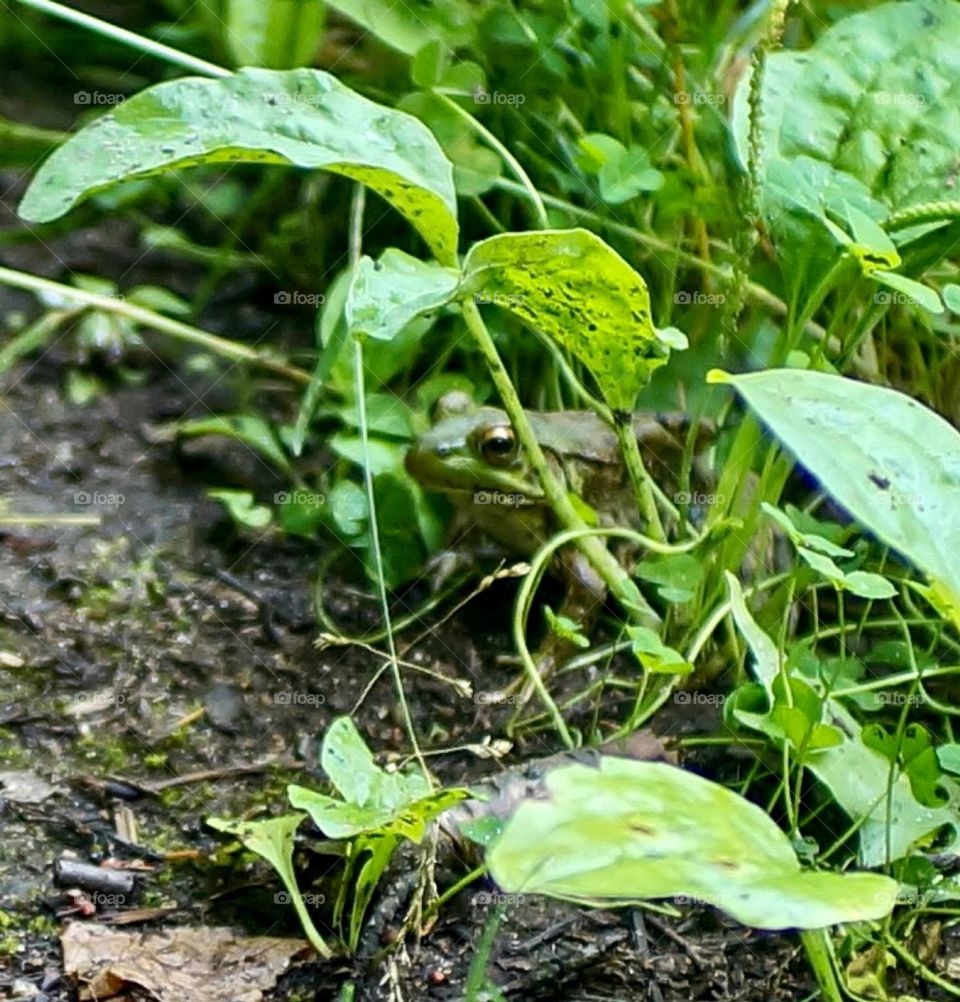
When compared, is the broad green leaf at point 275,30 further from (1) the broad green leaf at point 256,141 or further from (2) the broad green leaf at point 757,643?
(2) the broad green leaf at point 757,643

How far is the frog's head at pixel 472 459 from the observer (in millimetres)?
1691

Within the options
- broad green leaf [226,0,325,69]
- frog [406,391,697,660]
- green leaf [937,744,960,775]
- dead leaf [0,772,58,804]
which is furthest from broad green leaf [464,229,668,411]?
broad green leaf [226,0,325,69]

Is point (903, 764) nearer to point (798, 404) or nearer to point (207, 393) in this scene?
point (798, 404)

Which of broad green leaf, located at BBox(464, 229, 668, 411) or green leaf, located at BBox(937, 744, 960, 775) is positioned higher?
broad green leaf, located at BBox(464, 229, 668, 411)

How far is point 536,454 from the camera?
1.41 meters

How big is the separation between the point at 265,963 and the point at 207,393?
100 cm

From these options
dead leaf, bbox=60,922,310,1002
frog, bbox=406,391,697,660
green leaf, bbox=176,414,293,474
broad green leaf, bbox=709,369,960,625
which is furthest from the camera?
green leaf, bbox=176,414,293,474

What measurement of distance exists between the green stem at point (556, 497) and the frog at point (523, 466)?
143 millimetres

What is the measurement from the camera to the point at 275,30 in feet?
6.77

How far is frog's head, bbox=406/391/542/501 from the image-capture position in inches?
66.6

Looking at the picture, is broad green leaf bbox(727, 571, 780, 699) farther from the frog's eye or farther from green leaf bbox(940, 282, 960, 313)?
the frog's eye

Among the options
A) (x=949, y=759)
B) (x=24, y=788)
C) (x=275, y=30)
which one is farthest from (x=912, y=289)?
(x=275, y=30)

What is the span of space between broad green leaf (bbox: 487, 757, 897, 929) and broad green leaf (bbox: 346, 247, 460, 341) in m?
0.47

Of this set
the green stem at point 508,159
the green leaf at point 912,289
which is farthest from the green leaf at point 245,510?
the green leaf at point 912,289
